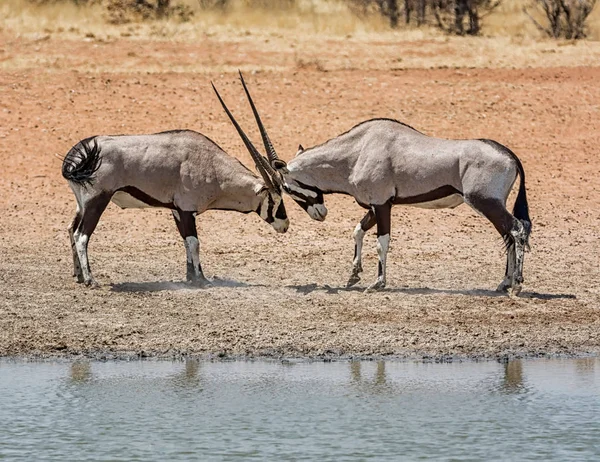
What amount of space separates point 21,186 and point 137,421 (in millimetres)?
10216

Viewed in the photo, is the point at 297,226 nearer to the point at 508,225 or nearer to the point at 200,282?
the point at 200,282

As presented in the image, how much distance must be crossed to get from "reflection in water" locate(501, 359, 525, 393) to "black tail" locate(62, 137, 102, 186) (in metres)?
4.51

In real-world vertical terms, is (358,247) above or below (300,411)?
above

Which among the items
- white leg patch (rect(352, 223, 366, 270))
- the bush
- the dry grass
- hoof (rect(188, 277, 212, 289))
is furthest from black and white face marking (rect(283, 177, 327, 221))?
the bush

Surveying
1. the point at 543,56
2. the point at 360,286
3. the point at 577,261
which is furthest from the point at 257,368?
the point at 543,56

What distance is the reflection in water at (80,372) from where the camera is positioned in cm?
958

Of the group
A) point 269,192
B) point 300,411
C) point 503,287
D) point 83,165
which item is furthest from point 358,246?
point 300,411

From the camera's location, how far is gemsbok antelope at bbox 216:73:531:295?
12367mm

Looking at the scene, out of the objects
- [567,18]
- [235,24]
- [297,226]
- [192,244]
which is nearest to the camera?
[192,244]

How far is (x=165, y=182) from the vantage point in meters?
12.9

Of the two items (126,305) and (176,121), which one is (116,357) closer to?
(126,305)

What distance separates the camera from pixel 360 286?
13.3 meters

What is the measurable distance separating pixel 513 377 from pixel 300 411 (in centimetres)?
171

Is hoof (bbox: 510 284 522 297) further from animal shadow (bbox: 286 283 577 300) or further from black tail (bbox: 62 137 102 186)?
black tail (bbox: 62 137 102 186)
